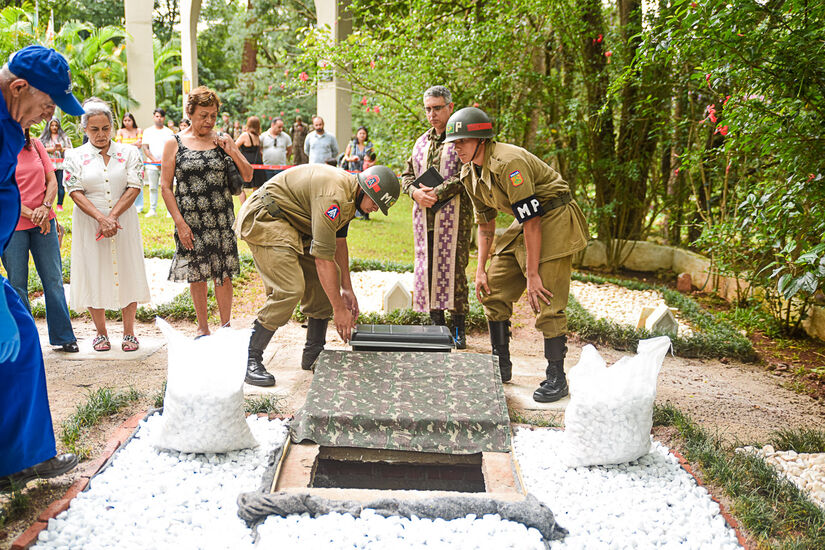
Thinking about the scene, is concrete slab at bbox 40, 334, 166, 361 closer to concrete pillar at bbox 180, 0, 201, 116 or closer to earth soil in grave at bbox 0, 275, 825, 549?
earth soil in grave at bbox 0, 275, 825, 549

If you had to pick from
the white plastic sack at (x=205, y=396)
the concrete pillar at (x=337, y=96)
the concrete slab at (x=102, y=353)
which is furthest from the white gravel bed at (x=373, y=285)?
the concrete pillar at (x=337, y=96)

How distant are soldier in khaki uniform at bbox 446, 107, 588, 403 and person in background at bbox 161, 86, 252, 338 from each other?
5.80ft

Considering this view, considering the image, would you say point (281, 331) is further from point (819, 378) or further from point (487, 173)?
point (819, 378)

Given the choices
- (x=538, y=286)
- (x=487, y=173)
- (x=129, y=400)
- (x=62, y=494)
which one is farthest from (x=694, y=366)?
(x=62, y=494)

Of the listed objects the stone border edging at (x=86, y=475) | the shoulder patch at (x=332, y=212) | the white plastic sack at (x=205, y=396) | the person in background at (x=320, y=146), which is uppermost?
the person in background at (x=320, y=146)

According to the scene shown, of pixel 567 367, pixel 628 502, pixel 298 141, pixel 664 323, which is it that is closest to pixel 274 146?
pixel 298 141

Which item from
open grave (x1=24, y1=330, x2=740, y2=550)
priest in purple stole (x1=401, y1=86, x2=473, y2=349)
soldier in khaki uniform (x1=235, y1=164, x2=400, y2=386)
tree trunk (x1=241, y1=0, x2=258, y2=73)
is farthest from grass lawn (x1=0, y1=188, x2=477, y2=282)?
tree trunk (x1=241, y1=0, x2=258, y2=73)

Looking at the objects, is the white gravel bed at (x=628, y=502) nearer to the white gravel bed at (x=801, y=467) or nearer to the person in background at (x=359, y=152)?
the white gravel bed at (x=801, y=467)

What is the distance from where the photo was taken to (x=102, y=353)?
4707 millimetres

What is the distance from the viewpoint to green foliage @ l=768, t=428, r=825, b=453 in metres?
3.40

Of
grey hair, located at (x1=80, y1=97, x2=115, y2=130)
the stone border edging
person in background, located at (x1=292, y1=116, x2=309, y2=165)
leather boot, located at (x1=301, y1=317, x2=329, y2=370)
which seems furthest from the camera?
person in background, located at (x1=292, y1=116, x2=309, y2=165)

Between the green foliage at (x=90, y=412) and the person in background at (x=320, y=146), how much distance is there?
6874 mm

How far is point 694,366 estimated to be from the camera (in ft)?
16.8

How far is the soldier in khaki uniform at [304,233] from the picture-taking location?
3.70 meters
